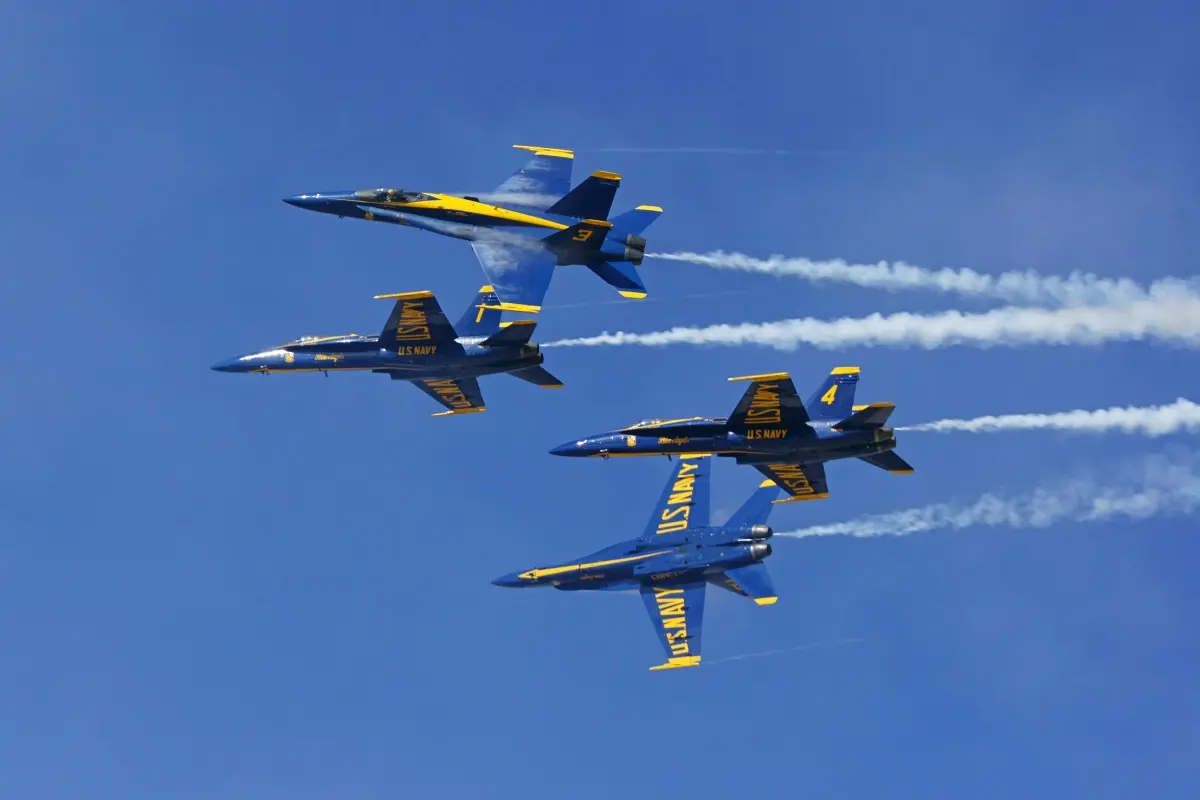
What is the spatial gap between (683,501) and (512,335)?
19.6 metres

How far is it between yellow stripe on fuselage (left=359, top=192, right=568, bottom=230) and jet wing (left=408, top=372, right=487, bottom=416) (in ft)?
26.8

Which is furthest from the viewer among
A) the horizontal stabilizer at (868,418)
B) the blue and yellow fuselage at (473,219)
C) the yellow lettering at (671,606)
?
the yellow lettering at (671,606)

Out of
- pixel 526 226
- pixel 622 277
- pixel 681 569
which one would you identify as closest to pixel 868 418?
pixel 622 277

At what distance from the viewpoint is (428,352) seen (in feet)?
230

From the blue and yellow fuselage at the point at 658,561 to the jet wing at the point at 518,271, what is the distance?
1783 cm

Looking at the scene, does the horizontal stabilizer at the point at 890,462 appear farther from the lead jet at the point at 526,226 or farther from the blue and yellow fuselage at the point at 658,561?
the lead jet at the point at 526,226

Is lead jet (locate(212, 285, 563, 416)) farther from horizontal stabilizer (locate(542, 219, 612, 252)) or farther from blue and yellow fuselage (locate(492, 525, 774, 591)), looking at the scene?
blue and yellow fuselage (locate(492, 525, 774, 591))

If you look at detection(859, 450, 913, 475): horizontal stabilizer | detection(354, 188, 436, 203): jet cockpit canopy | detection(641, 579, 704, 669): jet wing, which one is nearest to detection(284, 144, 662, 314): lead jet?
detection(354, 188, 436, 203): jet cockpit canopy

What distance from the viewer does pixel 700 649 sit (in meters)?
77.4

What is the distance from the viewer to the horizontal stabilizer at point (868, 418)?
215ft

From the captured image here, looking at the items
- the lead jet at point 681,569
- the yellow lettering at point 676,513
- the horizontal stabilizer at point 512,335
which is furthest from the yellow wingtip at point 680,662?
the horizontal stabilizer at point 512,335

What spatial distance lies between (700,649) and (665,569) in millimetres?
4682

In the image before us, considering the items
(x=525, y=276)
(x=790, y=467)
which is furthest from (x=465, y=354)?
(x=790, y=467)

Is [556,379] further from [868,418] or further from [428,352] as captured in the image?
[868,418]
